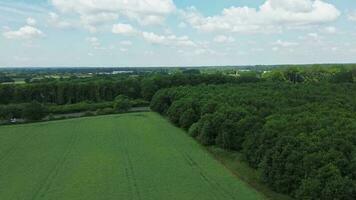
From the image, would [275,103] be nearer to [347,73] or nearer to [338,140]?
[338,140]

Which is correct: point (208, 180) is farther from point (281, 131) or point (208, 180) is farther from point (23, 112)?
point (23, 112)

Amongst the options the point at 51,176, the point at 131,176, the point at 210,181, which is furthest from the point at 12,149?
the point at 210,181

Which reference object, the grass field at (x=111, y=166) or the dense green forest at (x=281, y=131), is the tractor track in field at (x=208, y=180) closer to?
the grass field at (x=111, y=166)

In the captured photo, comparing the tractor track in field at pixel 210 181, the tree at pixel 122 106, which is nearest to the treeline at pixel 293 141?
the tractor track in field at pixel 210 181

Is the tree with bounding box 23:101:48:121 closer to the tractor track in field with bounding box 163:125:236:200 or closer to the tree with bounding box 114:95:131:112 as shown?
the tree with bounding box 114:95:131:112

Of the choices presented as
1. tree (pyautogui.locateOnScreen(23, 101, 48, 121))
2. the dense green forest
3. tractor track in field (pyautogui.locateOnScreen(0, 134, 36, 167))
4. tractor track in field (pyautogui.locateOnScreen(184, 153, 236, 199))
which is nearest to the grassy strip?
the dense green forest

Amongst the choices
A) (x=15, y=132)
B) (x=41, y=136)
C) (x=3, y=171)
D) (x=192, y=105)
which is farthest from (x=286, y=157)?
(x=15, y=132)
